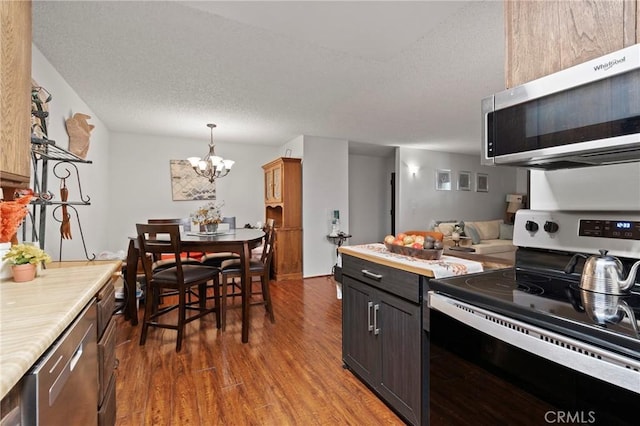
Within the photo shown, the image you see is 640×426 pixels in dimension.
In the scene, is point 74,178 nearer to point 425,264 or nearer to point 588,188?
point 425,264

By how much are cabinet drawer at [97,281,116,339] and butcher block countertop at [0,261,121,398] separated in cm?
8

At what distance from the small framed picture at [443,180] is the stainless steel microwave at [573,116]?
557 cm

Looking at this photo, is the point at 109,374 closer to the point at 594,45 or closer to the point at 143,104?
the point at 594,45

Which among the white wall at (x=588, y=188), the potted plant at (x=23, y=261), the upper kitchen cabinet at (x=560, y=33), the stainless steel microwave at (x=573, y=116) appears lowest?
the potted plant at (x=23, y=261)

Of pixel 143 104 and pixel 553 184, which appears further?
pixel 143 104

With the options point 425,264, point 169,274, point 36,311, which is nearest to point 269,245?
point 169,274

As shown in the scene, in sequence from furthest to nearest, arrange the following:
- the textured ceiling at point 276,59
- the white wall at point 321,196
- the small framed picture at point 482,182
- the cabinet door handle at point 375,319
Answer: the small framed picture at point 482,182
the white wall at point 321,196
the textured ceiling at point 276,59
the cabinet door handle at point 375,319

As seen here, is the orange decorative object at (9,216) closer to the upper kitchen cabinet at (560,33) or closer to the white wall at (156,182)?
the upper kitchen cabinet at (560,33)

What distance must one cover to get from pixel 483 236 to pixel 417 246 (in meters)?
5.42

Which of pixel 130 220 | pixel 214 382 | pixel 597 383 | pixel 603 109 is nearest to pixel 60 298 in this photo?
pixel 214 382

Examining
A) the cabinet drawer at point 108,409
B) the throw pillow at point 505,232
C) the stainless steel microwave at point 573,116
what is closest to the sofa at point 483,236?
the throw pillow at point 505,232

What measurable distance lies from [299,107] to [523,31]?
2.76 meters

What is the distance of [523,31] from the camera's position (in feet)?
3.82

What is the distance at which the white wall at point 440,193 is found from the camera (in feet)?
20.1
